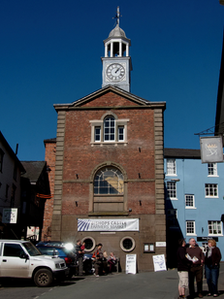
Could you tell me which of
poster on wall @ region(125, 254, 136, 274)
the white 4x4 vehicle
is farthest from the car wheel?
poster on wall @ region(125, 254, 136, 274)

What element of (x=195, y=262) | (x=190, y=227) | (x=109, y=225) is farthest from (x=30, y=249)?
(x=190, y=227)

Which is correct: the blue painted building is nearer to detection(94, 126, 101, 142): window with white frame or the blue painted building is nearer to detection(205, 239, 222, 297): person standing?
detection(94, 126, 101, 142): window with white frame

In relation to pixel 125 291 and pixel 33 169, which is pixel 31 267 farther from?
pixel 33 169

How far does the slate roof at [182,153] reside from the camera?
40.9 m

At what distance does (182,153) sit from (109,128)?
18.1 meters

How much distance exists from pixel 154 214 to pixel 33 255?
1122 centimetres

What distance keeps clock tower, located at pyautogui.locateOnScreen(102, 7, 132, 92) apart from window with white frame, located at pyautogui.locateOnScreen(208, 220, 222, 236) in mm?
17870

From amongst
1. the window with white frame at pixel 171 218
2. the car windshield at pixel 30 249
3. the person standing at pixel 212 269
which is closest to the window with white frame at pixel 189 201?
the window with white frame at pixel 171 218

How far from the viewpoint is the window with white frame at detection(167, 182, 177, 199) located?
39950 millimetres

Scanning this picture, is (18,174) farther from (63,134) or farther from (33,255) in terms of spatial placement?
(33,255)

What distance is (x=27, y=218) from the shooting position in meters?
34.5

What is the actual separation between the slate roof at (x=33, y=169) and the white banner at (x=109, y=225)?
13.3 metres

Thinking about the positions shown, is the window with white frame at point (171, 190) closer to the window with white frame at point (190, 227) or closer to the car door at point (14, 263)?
the window with white frame at point (190, 227)

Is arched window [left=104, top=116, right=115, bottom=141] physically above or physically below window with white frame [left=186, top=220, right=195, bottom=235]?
above
